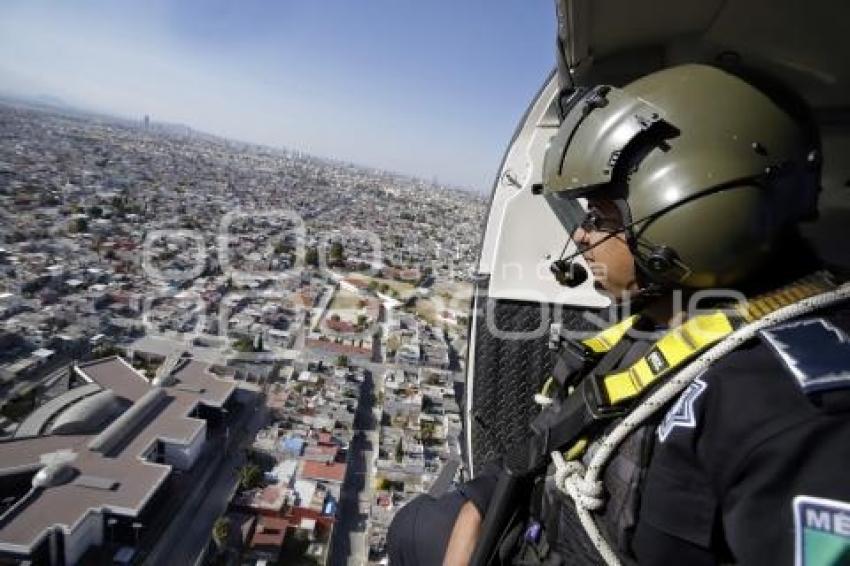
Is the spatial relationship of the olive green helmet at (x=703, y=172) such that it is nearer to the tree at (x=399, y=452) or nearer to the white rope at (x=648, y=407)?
the white rope at (x=648, y=407)

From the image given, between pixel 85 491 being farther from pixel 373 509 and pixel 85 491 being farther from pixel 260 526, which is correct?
pixel 373 509

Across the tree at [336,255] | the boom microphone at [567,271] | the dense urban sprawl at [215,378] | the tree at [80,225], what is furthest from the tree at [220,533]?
the tree at [80,225]

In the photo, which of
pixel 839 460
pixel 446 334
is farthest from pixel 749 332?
pixel 446 334

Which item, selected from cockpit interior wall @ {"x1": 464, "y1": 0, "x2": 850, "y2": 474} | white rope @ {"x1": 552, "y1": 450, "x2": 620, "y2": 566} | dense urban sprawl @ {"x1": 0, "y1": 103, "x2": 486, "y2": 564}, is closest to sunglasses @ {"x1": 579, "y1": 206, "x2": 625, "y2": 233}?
cockpit interior wall @ {"x1": 464, "y1": 0, "x2": 850, "y2": 474}

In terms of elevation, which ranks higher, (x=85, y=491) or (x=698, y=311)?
(x=698, y=311)

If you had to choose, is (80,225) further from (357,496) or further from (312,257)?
(357,496)

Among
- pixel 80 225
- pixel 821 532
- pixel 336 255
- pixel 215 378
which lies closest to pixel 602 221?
pixel 821 532
